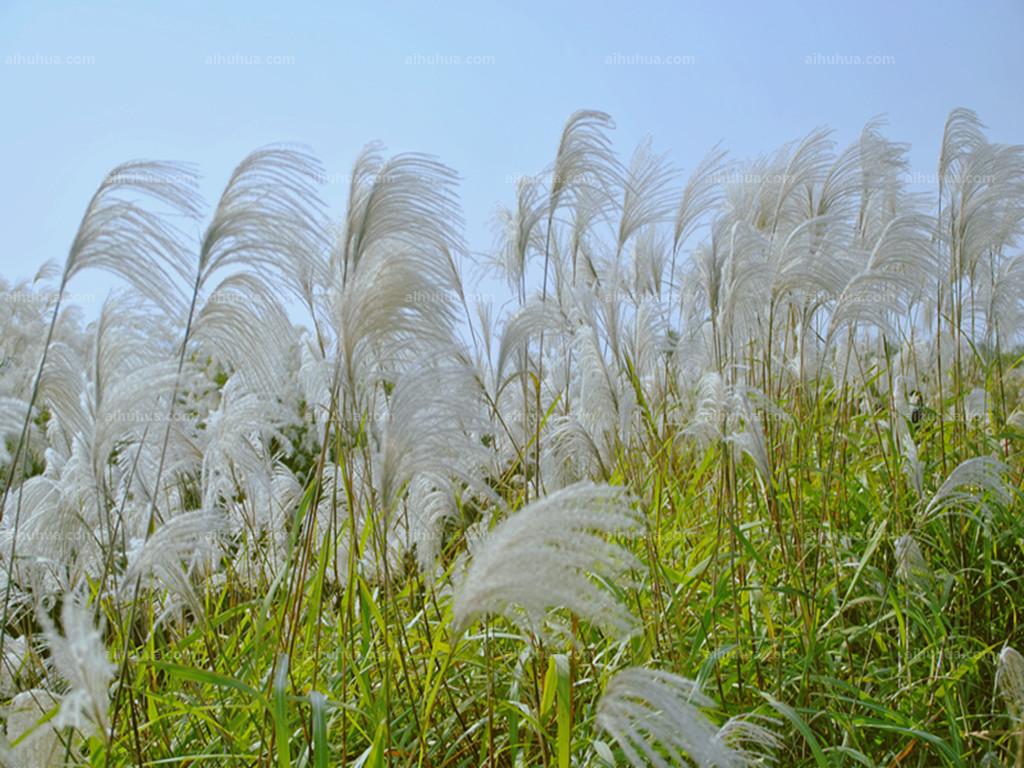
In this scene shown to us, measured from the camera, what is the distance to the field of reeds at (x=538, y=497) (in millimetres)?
1905

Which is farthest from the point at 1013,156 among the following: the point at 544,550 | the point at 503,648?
the point at 544,550

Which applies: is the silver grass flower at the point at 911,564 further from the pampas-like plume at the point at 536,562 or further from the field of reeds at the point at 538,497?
the pampas-like plume at the point at 536,562

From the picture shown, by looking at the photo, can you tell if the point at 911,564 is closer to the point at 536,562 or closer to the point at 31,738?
the point at 536,562

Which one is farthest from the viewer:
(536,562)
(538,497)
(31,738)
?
(538,497)

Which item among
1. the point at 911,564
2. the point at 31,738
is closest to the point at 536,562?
the point at 31,738

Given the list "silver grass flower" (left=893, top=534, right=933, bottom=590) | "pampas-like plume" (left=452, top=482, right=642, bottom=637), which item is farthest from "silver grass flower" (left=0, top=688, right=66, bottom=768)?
"silver grass flower" (left=893, top=534, right=933, bottom=590)

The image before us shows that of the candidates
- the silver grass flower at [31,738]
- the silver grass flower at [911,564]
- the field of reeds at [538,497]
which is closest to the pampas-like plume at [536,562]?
the field of reeds at [538,497]

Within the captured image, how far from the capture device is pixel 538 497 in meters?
2.74

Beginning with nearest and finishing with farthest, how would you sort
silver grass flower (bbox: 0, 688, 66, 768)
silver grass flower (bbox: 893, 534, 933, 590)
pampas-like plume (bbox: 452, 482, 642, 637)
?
pampas-like plume (bbox: 452, 482, 642, 637) < silver grass flower (bbox: 0, 688, 66, 768) < silver grass flower (bbox: 893, 534, 933, 590)

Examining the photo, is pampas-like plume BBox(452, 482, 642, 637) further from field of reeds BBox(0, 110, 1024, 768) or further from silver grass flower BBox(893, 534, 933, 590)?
silver grass flower BBox(893, 534, 933, 590)

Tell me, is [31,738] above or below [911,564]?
above

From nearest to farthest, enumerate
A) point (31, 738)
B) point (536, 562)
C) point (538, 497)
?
point (536, 562) < point (31, 738) < point (538, 497)

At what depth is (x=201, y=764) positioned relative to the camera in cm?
237

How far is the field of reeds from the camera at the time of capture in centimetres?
191
